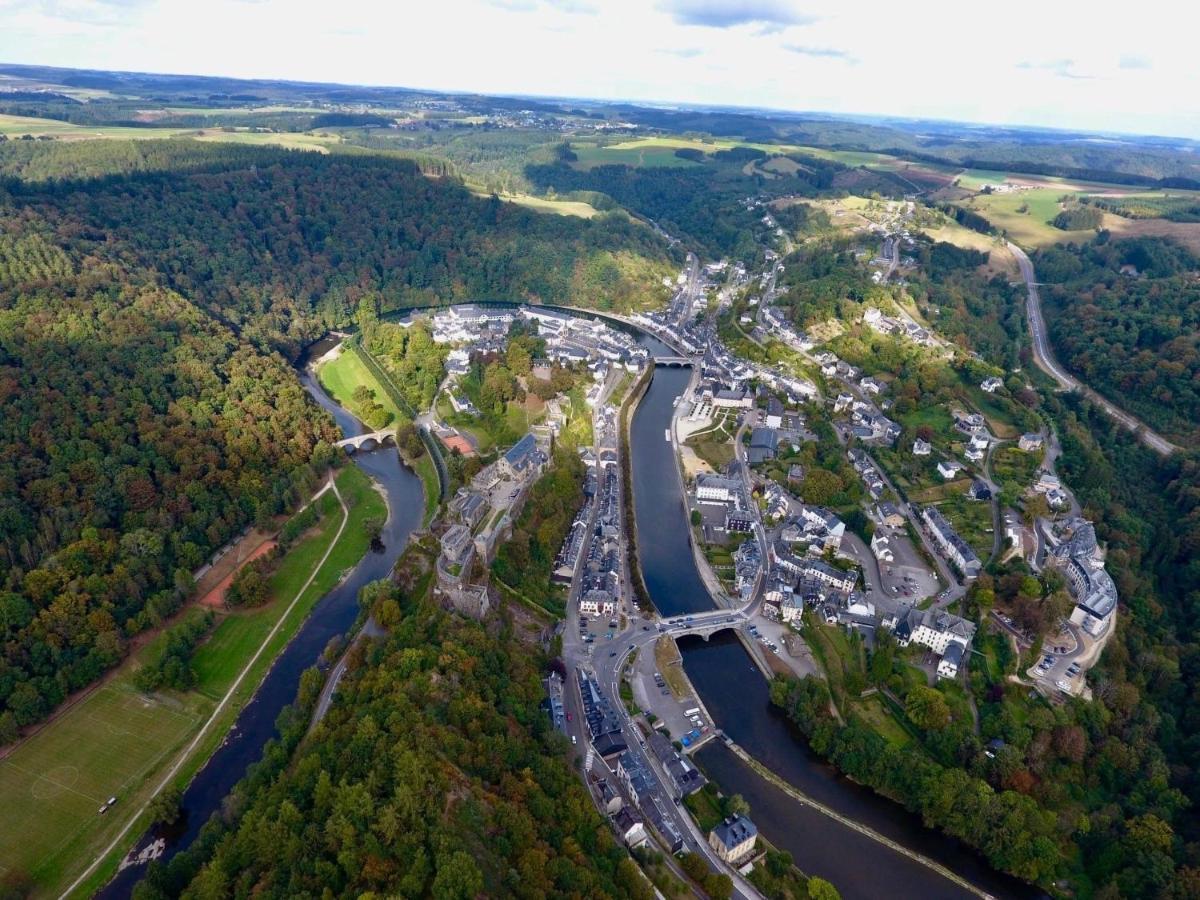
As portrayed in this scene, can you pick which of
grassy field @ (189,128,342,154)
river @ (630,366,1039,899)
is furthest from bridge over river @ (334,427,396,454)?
grassy field @ (189,128,342,154)

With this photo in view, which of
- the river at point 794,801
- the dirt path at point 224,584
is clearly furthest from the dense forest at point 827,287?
the dirt path at point 224,584

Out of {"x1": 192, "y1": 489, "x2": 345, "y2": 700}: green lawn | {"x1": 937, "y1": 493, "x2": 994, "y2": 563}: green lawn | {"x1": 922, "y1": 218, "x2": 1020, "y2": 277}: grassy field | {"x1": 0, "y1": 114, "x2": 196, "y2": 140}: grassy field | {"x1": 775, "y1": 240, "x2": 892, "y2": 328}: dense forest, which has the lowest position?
{"x1": 192, "y1": 489, "x2": 345, "y2": 700}: green lawn

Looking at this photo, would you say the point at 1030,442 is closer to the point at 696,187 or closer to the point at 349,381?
the point at 349,381

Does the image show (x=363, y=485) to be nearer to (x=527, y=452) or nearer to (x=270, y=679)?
(x=527, y=452)

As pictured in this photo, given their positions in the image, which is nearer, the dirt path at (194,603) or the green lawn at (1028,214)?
the dirt path at (194,603)

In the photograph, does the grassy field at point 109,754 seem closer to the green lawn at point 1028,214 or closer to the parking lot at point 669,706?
the parking lot at point 669,706

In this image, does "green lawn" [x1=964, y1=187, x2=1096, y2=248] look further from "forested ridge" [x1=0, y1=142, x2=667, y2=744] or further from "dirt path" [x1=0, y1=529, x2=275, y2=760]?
"dirt path" [x1=0, y1=529, x2=275, y2=760]
